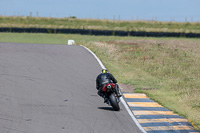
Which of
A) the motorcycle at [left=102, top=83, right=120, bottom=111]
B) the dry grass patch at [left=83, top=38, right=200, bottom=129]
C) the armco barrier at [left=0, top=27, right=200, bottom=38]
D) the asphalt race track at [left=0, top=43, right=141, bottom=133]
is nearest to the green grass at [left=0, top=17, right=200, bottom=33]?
the armco barrier at [left=0, top=27, right=200, bottom=38]

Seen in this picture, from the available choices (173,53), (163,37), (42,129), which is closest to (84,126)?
(42,129)

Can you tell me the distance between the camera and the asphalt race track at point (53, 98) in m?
10.8

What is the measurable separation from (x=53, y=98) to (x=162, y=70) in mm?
11392

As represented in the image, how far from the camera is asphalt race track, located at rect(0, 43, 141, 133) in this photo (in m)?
10.8

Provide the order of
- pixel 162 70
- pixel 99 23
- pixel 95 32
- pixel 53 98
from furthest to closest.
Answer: pixel 99 23 < pixel 95 32 < pixel 162 70 < pixel 53 98

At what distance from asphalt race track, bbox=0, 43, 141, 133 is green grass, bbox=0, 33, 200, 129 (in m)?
2.46

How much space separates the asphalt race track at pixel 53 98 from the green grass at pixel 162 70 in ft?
8.07

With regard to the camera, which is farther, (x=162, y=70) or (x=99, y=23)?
(x=99, y=23)

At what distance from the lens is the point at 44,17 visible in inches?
2950

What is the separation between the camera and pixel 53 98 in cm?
1429

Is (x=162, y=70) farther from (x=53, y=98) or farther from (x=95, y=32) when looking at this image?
(x=95, y=32)

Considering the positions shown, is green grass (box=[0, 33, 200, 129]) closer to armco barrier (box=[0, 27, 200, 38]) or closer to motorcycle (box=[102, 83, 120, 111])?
motorcycle (box=[102, 83, 120, 111])

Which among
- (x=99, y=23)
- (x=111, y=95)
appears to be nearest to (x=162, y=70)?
(x=111, y=95)

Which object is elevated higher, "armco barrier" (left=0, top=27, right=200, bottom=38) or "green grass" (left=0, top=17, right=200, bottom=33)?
"green grass" (left=0, top=17, right=200, bottom=33)
